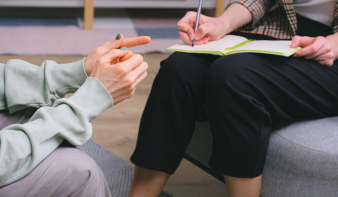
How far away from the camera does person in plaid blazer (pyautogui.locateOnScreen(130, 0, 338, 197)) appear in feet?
3.13

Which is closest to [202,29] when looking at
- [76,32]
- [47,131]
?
[47,131]

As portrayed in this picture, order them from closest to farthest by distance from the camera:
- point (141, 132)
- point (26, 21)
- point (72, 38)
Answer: point (141, 132)
point (72, 38)
point (26, 21)

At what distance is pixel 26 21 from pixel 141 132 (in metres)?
1.81

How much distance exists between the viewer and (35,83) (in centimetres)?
84

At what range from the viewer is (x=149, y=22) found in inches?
111

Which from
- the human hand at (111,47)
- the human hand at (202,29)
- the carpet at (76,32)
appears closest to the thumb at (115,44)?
the human hand at (111,47)

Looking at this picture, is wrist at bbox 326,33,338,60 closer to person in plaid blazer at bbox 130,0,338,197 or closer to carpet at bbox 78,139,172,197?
person in plaid blazer at bbox 130,0,338,197

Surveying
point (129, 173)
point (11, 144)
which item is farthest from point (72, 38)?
point (11, 144)

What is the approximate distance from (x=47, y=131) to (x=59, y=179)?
8 cm

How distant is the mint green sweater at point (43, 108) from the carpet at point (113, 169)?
1.62 ft

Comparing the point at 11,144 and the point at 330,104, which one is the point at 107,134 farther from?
the point at 11,144

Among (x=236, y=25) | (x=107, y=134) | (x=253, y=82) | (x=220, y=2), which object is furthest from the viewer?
(x=220, y=2)

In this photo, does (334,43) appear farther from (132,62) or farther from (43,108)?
(43,108)

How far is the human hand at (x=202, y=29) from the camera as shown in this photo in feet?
3.64
